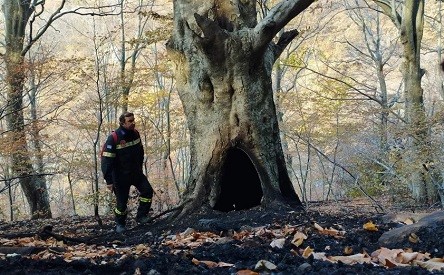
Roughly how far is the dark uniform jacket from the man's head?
0.27 ft

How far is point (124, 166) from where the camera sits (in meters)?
7.18

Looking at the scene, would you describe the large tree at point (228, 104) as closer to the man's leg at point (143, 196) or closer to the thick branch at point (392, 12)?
the man's leg at point (143, 196)

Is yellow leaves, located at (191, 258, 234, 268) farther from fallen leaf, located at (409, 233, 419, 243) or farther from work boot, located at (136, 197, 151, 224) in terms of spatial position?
work boot, located at (136, 197, 151, 224)

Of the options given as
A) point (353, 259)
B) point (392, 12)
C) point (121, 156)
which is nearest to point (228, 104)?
point (121, 156)

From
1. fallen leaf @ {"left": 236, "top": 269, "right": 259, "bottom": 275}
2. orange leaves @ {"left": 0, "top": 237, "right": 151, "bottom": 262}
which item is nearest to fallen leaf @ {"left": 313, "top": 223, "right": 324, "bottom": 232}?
orange leaves @ {"left": 0, "top": 237, "right": 151, "bottom": 262}

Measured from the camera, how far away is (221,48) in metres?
6.55

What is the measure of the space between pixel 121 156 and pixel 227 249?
12.2 feet

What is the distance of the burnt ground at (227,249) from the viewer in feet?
9.79

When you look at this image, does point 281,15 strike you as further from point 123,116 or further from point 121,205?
point 121,205

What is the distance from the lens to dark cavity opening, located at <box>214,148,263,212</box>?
7023 mm

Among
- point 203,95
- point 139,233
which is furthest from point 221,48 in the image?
point 139,233

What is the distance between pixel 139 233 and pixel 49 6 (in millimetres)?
22627

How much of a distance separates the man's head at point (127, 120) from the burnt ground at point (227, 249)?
159cm

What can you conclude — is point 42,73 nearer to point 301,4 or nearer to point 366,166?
point 301,4
